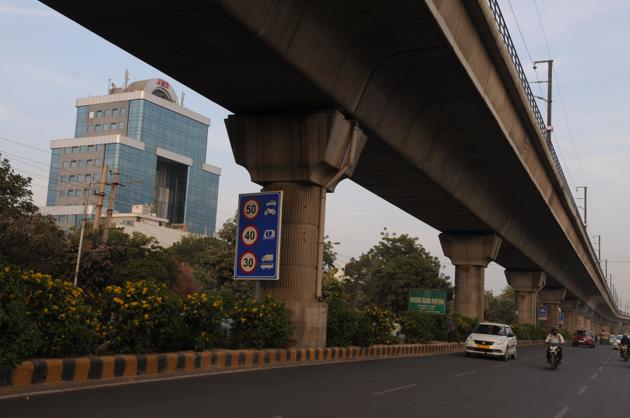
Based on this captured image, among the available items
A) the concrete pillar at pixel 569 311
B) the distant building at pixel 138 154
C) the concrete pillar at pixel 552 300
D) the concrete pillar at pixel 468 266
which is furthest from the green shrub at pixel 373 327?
the distant building at pixel 138 154

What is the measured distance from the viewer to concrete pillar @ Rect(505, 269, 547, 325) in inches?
2125

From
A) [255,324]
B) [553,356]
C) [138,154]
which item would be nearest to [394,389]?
[255,324]

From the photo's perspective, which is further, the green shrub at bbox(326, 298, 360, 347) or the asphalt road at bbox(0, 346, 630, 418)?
the green shrub at bbox(326, 298, 360, 347)

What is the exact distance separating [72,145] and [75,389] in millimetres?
142315

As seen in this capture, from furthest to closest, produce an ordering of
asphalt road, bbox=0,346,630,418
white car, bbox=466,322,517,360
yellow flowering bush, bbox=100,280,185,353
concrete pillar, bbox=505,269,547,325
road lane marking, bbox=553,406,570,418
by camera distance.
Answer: concrete pillar, bbox=505,269,547,325 < white car, bbox=466,322,517,360 < yellow flowering bush, bbox=100,280,185,353 < road lane marking, bbox=553,406,570,418 < asphalt road, bbox=0,346,630,418

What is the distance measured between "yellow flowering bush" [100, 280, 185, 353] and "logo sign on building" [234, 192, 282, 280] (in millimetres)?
4896

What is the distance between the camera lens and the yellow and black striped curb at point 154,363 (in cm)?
880

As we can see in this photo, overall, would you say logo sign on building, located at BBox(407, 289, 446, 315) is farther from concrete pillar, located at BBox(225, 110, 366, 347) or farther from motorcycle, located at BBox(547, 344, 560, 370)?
concrete pillar, located at BBox(225, 110, 366, 347)

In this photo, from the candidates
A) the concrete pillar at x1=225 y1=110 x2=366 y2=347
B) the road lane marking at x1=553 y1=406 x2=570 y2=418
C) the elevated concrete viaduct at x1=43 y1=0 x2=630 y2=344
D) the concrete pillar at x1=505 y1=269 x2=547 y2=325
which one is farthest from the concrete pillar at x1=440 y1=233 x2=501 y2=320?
the road lane marking at x1=553 y1=406 x2=570 y2=418

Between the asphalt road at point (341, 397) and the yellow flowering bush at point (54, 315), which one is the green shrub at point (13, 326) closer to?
the yellow flowering bush at point (54, 315)

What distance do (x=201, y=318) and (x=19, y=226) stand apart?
23.9m

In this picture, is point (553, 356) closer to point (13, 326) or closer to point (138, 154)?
point (13, 326)

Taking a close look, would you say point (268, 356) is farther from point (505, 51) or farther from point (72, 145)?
point (72, 145)

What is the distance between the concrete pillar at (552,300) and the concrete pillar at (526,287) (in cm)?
1619
